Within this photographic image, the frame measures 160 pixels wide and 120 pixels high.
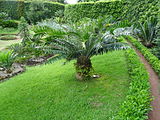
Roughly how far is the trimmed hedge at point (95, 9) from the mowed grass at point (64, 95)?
8.21m

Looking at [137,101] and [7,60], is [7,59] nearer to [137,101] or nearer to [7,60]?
[7,60]

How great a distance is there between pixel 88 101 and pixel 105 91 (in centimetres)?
62

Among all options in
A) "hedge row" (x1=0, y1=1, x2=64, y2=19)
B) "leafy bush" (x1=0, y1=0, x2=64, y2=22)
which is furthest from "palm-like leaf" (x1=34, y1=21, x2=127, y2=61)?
"hedge row" (x1=0, y1=1, x2=64, y2=19)

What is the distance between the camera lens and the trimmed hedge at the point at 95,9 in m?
13.8

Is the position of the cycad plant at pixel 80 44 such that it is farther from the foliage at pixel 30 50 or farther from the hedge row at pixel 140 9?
the hedge row at pixel 140 9

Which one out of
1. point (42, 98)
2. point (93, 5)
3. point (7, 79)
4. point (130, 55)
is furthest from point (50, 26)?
point (93, 5)

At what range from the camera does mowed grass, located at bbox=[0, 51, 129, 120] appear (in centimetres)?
406

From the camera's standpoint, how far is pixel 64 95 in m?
4.84

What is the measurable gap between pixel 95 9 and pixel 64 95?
11670 mm

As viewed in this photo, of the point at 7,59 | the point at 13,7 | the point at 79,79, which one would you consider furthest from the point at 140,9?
the point at 13,7

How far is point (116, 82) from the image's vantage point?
210 inches

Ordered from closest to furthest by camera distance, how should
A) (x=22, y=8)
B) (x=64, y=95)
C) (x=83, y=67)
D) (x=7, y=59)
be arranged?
(x=64, y=95), (x=83, y=67), (x=7, y=59), (x=22, y=8)

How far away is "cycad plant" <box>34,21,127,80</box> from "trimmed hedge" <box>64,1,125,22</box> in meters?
8.96

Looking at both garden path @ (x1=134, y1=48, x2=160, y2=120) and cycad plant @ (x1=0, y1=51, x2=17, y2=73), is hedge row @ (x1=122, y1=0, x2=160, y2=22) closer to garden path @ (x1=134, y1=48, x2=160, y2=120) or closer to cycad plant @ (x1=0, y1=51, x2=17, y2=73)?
garden path @ (x1=134, y1=48, x2=160, y2=120)
